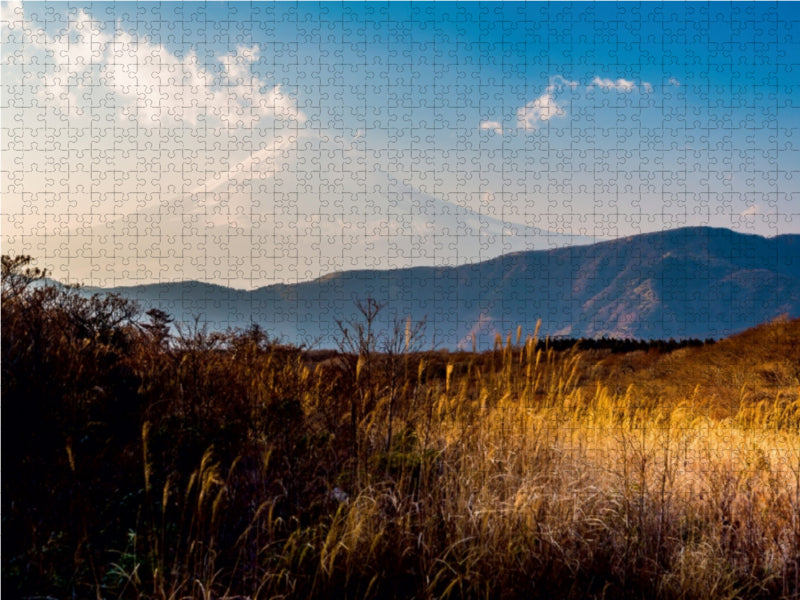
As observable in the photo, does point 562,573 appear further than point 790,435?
No

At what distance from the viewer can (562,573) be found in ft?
15.0

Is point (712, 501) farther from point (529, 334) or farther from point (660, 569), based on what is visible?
Result: point (529, 334)

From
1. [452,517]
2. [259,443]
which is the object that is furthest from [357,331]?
[452,517]

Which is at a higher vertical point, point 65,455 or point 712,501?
point 65,455

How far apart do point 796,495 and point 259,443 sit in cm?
414

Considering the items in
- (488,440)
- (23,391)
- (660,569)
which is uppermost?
(23,391)

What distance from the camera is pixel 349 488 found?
5203mm

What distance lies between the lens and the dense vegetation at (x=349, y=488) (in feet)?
13.7

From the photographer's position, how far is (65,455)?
15.9 feet

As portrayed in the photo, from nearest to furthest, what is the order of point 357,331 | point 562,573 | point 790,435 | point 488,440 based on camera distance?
point 562,573, point 357,331, point 488,440, point 790,435

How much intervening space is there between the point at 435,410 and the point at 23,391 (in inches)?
136

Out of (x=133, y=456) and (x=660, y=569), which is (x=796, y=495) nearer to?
(x=660, y=569)

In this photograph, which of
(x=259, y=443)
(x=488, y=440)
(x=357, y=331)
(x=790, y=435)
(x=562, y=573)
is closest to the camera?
(x=562, y=573)

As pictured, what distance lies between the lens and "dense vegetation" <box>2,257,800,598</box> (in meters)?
4.19
